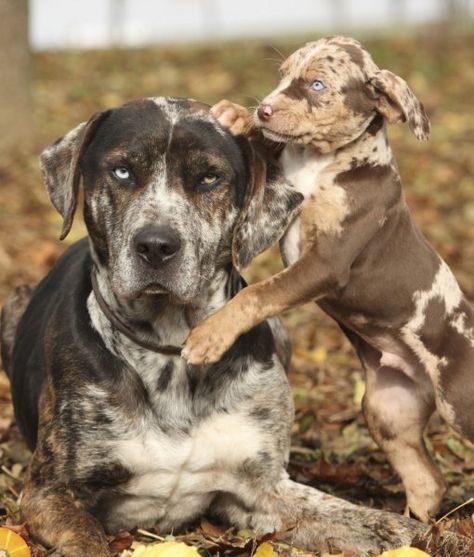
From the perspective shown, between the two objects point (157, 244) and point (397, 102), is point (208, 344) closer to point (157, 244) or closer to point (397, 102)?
point (157, 244)

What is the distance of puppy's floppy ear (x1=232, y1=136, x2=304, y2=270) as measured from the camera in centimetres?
498

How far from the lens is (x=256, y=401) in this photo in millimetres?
5094

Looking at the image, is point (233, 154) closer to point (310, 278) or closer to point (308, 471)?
point (310, 278)

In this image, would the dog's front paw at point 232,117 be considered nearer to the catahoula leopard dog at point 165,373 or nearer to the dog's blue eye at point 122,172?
the catahoula leopard dog at point 165,373

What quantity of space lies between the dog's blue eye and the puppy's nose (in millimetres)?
616

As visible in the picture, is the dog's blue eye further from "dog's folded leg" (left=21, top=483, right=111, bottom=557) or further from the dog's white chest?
"dog's folded leg" (left=21, top=483, right=111, bottom=557)

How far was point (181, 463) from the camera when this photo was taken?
4.91 meters

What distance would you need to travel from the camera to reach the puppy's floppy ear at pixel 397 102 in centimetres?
497

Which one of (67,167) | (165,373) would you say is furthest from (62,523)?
(67,167)

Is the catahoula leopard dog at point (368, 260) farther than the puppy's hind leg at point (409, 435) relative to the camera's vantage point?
No

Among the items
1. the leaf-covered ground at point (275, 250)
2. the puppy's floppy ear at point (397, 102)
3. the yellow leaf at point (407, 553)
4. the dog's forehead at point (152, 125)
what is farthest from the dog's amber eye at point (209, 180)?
the yellow leaf at point (407, 553)

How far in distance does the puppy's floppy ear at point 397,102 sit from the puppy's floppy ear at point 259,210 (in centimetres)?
56

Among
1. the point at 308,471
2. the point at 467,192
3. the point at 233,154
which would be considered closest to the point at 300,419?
the point at 308,471

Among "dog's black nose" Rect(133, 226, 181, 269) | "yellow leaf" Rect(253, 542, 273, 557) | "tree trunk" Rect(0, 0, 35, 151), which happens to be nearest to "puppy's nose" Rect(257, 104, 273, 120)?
"dog's black nose" Rect(133, 226, 181, 269)
